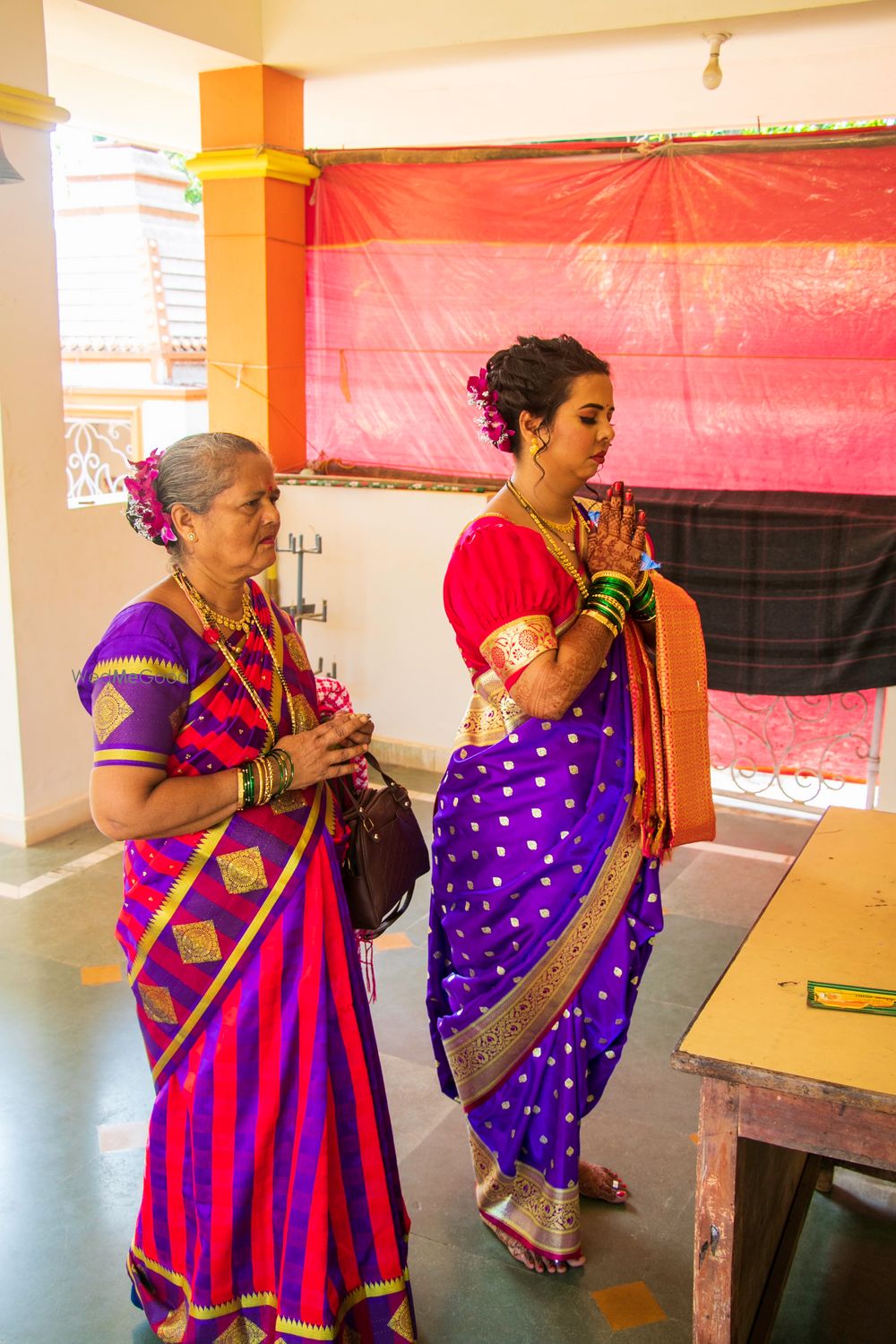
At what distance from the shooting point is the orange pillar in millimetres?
5477

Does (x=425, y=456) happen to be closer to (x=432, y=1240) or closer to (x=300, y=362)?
(x=300, y=362)

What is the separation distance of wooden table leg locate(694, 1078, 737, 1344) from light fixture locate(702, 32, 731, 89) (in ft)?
13.6

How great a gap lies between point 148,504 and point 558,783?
0.91 metres

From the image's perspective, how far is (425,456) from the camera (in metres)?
5.69

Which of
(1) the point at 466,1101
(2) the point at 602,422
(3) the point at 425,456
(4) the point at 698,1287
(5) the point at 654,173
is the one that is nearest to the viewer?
(4) the point at 698,1287

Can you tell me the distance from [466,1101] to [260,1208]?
57 centimetres

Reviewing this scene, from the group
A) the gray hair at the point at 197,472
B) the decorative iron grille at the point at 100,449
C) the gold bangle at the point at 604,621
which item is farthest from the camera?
the decorative iron grille at the point at 100,449

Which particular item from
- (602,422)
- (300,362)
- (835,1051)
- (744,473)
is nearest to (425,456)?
(300,362)

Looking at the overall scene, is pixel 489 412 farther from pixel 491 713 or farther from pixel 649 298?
pixel 649 298

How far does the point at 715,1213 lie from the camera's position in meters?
1.73

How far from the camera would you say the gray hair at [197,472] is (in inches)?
77.7

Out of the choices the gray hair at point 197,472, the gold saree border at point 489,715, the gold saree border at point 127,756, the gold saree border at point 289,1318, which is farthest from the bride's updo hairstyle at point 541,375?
the gold saree border at point 289,1318

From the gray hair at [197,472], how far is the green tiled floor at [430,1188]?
4.96 feet

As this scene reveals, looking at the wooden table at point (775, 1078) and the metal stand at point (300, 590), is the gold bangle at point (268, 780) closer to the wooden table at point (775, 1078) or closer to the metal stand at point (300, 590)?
the wooden table at point (775, 1078)
